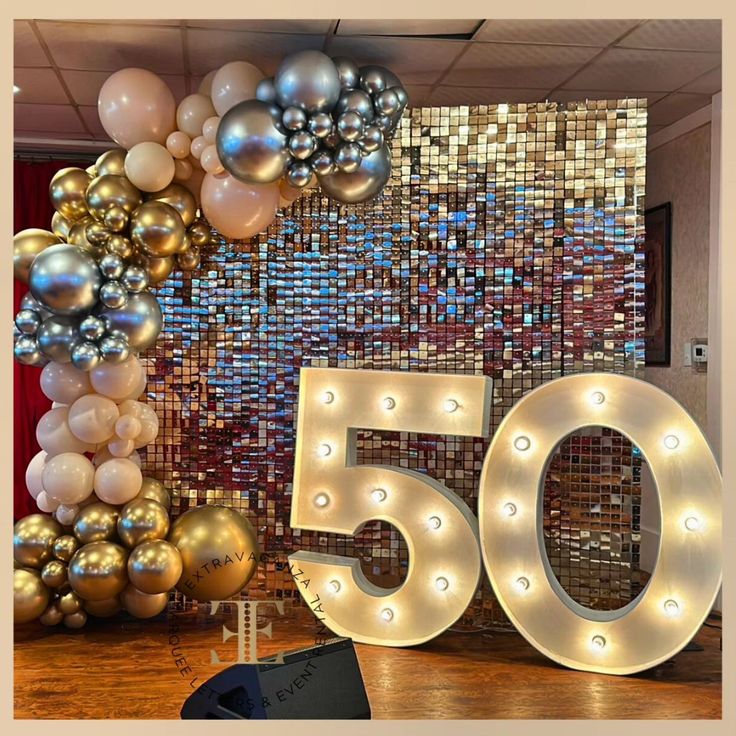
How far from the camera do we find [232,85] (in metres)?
3.00

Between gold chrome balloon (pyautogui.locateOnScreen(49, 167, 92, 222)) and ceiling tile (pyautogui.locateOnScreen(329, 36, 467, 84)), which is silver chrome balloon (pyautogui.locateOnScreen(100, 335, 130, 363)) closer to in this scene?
gold chrome balloon (pyautogui.locateOnScreen(49, 167, 92, 222))

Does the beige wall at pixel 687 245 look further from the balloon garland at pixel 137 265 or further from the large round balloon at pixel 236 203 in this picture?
the large round balloon at pixel 236 203

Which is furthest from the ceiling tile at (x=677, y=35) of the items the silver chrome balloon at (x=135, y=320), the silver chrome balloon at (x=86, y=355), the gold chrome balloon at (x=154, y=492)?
the gold chrome balloon at (x=154, y=492)

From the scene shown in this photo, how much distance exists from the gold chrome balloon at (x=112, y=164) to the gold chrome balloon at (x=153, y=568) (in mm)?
1361

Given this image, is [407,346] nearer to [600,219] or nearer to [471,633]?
[600,219]

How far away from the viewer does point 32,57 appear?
130 inches

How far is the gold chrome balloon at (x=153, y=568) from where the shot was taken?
9.85ft

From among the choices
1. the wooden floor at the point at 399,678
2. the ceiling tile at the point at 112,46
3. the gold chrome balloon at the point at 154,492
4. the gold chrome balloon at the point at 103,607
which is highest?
the ceiling tile at the point at 112,46

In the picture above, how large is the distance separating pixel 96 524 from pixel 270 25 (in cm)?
187

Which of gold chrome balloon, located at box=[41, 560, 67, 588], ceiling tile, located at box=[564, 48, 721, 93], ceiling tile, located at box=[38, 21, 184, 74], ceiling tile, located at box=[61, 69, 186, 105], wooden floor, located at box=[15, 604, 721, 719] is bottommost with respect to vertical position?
wooden floor, located at box=[15, 604, 721, 719]

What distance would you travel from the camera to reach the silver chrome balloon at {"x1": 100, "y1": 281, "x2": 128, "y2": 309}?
9.59 feet

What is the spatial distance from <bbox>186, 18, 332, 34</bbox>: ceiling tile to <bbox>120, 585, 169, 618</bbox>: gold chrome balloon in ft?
6.64

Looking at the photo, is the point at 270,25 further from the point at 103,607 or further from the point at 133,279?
the point at 103,607

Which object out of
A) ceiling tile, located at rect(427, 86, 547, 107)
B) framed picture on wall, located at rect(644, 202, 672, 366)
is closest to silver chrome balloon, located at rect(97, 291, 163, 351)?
ceiling tile, located at rect(427, 86, 547, 107)
